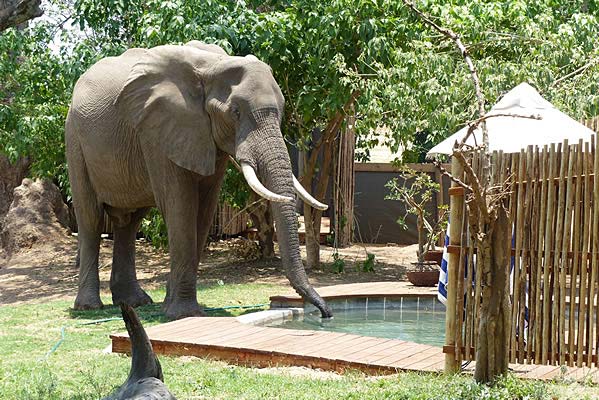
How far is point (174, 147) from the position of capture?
32.4 feet

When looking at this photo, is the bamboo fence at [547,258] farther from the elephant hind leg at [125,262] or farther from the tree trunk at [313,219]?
the tree trunk at [313,219]

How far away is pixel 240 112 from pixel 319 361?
323 cm

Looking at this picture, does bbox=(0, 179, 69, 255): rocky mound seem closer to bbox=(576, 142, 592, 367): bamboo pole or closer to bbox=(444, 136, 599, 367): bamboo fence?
bbox=(444, 136, 599, 367): bamboo fence

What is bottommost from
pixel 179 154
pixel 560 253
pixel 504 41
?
pixel 560 253

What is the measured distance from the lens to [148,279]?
15.1 metres

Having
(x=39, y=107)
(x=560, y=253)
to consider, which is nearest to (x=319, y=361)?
(x=560, y=253)

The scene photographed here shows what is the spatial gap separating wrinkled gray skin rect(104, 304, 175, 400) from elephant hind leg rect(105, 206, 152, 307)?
619 cm

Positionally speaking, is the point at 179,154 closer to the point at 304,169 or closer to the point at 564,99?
the point at 564,99

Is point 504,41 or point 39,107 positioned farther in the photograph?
point 39,107

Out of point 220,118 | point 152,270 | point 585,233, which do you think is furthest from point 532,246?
point 152,270

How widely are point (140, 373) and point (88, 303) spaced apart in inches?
240

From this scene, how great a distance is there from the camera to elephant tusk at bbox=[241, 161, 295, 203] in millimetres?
9031

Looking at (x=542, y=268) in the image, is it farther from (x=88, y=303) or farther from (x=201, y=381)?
(x=88, y=303)

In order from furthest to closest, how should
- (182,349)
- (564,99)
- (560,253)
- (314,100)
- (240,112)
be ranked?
(314,100) → (564,99) → (240,112) → (182,349) → (560,253)
